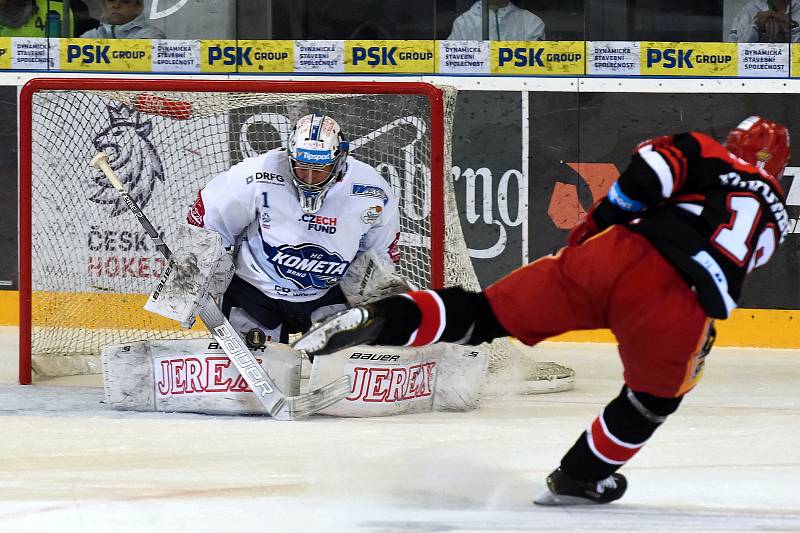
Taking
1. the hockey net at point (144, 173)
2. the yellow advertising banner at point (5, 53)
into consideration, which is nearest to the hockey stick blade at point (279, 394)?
the hockey net at point (144, 173)

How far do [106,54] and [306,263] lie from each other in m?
2.50

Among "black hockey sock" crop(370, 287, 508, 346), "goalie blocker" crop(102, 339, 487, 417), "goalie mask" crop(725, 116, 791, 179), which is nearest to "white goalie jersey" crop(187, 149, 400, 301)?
"goalie blocker" crop(102, 339, 487, 417)

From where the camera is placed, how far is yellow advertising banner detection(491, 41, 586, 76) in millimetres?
6168

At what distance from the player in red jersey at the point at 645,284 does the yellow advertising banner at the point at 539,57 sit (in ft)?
11.0

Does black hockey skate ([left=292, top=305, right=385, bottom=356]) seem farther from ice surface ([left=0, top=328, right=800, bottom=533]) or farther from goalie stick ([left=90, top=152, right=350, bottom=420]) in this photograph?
goalie stick ([left=90, top=152, right=350, bottom=420])

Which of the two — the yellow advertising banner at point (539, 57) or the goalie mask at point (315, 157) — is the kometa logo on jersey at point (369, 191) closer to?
the goalie mask at point (315, 157)

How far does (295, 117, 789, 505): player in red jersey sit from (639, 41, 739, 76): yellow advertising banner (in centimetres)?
333

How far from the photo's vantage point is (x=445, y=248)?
476 centimetres

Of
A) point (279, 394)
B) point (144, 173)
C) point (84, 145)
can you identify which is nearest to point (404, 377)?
point (279, 394)

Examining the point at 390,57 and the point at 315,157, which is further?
the point at 390,57

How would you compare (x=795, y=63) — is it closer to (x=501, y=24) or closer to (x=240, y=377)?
(x=501, y=24)

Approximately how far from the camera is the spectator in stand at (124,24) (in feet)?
20.8

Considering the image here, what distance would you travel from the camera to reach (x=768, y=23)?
615 centimetres

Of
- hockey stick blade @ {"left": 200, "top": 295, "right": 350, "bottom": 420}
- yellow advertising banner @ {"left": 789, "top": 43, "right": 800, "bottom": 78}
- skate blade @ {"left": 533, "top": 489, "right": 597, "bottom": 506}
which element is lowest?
skate blade @ {"left": 533, "top": 489, "right": 597, "bottom": 506}
